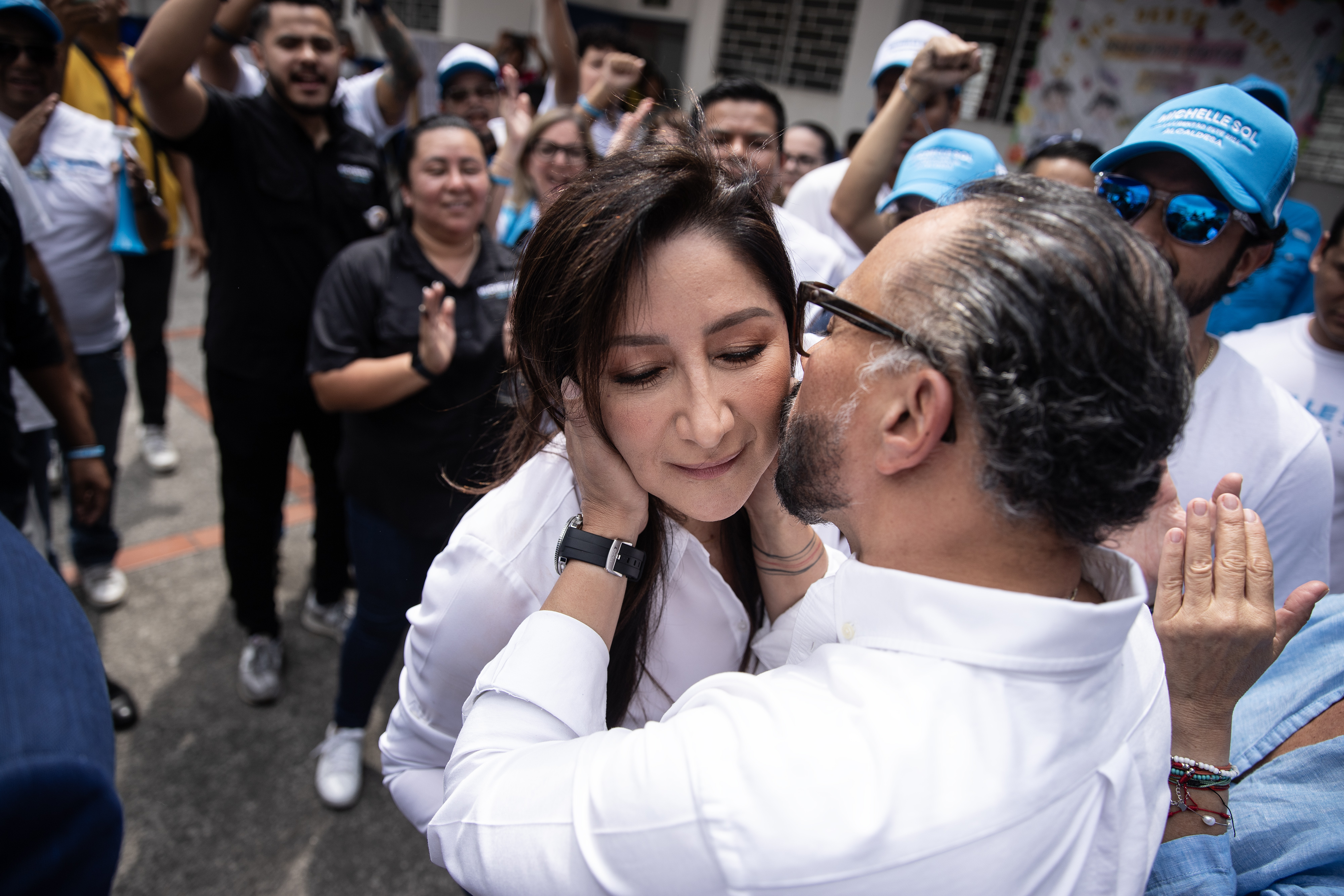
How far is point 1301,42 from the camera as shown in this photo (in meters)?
7.11

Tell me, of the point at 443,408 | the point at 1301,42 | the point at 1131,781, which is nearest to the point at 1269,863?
the point at 1131,781

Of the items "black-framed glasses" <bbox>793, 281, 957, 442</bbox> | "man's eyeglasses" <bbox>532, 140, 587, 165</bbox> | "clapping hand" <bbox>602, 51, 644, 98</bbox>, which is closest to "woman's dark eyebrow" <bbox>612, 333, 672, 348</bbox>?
"black-framed glasses" <bbox>793, 281, 957, 442</bbox>

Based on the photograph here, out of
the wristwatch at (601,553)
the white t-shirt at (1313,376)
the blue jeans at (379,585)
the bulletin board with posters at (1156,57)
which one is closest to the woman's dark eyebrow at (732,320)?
the wristwatch at (601,553)

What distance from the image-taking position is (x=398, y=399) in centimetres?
253

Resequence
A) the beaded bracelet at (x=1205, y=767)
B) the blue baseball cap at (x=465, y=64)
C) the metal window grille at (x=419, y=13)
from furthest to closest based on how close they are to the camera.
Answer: the metal window grille at (x=419, y=13) < the blue baseball cap at (x=465, y=64) < the beaded bracelet at (x=1205, y=767)

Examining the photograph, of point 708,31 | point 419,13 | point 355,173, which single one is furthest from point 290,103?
point 419,13

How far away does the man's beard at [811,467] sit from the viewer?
106cm

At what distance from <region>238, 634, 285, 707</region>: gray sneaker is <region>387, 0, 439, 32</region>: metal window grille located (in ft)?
48.6

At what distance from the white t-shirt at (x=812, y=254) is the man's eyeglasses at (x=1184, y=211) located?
1.11 m

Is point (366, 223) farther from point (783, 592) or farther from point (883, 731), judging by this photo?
point (883, 731)

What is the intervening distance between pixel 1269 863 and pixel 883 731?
86 centimetres

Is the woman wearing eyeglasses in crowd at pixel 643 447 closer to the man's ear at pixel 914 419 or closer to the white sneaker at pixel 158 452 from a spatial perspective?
the man's ear at pixel 914 419

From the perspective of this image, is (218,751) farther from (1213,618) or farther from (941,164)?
(941,164)

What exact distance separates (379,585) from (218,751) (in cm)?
97
